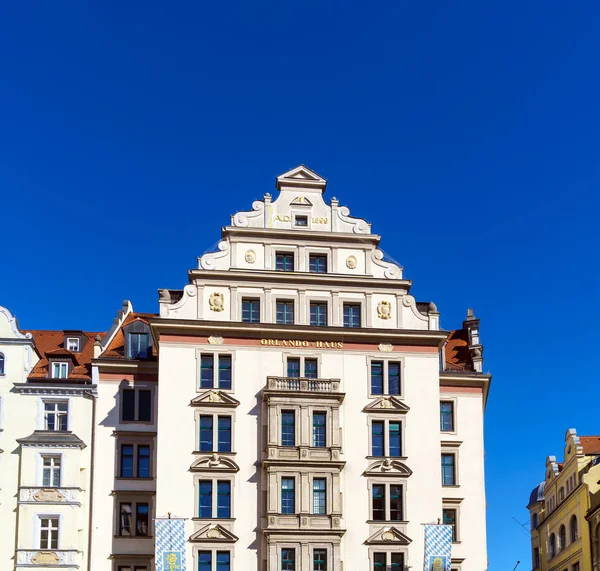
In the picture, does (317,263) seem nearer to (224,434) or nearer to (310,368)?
(310,368)

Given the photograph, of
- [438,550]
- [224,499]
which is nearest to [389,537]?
[438,550]

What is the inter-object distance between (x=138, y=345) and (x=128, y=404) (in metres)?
3.76

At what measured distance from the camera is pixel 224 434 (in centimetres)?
6800

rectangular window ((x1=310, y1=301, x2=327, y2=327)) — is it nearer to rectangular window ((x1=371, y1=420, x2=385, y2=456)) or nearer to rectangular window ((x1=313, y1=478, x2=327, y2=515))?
rectangular window ((x1=371, y1=420, x2=385, y2=456))

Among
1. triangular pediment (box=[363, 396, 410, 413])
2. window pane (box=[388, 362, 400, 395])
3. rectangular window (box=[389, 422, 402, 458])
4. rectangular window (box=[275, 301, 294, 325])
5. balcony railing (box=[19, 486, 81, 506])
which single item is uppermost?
rectangular window (box=[275, 301, 294, 325])

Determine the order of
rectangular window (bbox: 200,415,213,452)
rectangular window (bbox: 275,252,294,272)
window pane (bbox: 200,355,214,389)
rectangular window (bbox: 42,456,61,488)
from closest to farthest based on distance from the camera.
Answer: rectangular window (bbox: 200,415,213,452) → window pane (bbox: 200,355,214,389) → rectangular window (bbox: 42,456,61,488) → rectangular window (bbox: 275,252,294,272)

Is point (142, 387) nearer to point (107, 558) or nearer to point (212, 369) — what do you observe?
point (212, 369)

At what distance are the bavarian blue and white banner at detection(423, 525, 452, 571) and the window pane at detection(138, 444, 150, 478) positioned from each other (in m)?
16.7

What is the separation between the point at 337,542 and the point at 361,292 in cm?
1491

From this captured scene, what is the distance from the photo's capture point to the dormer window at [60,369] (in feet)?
238

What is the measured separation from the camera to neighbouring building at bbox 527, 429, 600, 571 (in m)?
87.4

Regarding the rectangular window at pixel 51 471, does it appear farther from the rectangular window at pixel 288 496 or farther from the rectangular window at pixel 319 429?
the rectangular window at pixel 319 429

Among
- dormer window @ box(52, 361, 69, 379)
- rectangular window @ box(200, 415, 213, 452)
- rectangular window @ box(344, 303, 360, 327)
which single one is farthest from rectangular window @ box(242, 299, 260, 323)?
dormer window @ box(52, 361, 69, 379)

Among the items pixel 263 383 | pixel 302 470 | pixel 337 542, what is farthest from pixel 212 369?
pixel 337 542
